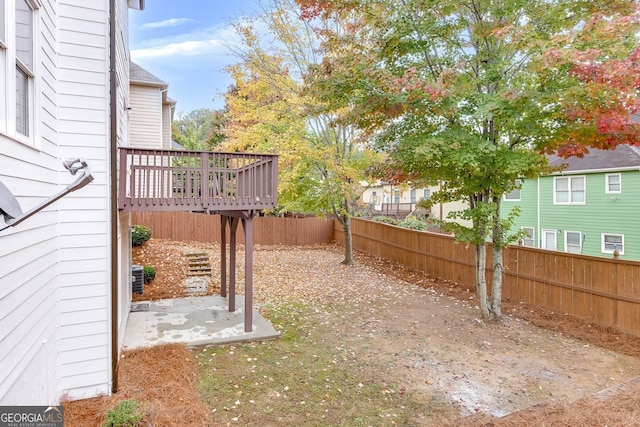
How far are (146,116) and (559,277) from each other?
12.6 meters

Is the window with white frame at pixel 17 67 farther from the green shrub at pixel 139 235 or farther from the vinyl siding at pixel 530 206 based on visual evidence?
the vinyl siding at pixel 530 206

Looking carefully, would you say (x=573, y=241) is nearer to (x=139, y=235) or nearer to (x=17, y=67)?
(x=139, y=235)

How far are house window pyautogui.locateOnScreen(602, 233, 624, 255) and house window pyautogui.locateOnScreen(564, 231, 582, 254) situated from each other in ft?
2.98

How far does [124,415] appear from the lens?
3791mm

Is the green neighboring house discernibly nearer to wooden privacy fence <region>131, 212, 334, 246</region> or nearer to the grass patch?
wooden privacy fence <region>131, 212, 334, 246</region>

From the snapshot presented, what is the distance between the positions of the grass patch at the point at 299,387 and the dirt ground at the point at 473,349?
30 centimetres

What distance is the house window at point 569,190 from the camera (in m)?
15.4

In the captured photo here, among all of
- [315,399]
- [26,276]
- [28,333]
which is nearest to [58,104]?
[26,276]

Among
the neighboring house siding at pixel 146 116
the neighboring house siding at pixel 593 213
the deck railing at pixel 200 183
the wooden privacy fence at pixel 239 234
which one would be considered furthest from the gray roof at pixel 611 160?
the neighboring house siding at pixel 146 116

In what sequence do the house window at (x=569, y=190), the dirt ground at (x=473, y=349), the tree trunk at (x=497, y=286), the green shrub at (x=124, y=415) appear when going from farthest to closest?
the house window at (x=569, y=190)
the tree trunk at (x=497, y=286)
the dirt ground at (x=473, y=349)
the green shrub at (x=124, y=415)

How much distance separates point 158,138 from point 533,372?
39.4 ft

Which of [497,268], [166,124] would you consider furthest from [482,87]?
[166,124]

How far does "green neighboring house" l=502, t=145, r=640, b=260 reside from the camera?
1380 cm

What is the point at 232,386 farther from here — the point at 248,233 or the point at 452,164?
the point at 452,164
